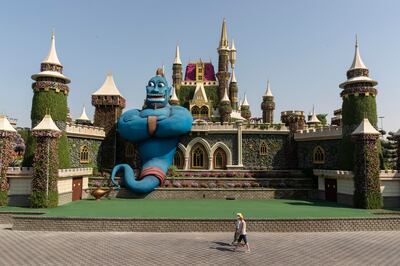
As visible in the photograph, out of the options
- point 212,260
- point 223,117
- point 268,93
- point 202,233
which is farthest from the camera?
point 268,93

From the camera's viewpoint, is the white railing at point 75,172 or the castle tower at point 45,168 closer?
the castle tower at point 45,168

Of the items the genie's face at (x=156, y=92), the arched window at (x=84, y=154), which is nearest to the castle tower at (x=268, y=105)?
the genie's face at (x=156, y=92)

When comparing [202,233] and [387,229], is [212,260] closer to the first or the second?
[202,233]

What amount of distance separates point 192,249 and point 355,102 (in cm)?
1861

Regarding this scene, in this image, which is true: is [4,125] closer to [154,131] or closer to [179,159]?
[154,131]

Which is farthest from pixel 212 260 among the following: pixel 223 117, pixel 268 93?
pixel 268 93

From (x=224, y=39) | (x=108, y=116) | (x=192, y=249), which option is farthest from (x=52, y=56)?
(x=224, y=39)

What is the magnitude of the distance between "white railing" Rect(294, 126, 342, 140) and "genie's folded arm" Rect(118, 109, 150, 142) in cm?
1556

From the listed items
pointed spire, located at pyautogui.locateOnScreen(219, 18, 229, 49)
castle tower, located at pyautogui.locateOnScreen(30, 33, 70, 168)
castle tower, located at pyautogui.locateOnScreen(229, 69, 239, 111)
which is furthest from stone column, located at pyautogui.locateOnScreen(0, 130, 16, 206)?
pointed spire, located at pyautogui.locateOnScreen(219, 18, 229, 49)

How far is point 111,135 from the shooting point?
31.2 meters

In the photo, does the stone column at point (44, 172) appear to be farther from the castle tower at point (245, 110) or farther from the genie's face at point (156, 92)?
the castle tower at point (245, 110)

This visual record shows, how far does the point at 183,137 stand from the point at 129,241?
691 inches

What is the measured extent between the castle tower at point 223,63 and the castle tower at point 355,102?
26885 mm

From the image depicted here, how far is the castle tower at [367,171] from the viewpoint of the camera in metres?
21.4
